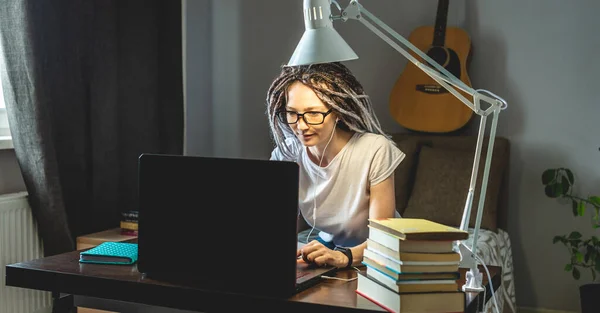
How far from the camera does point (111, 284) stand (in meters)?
1.38

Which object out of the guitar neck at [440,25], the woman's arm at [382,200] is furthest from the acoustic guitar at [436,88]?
the woman's arm at [382,200]

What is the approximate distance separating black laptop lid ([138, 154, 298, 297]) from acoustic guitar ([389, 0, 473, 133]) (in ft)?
6.26

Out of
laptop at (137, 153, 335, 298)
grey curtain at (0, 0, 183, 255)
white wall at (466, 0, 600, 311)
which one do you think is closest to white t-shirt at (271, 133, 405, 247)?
laptop at (137, 153, 335, 298)

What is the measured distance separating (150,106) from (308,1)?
179 cm

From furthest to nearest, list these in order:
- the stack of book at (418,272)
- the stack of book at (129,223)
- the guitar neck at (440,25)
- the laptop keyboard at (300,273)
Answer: the guitar neck at (440,25) → the stack of book at (129,223) → the laptop keyboard at (300,273) → the stack of book at (418,272)

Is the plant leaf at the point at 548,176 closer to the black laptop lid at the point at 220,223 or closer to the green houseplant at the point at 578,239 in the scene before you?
the green houseplant at the point at 578,239

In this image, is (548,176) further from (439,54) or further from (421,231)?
Result: (421,231)

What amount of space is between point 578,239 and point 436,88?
0.87 meters

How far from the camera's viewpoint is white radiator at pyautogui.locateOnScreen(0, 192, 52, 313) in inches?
95.2

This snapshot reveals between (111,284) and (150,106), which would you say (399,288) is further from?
(150,106)

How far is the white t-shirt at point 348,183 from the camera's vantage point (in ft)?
5.89

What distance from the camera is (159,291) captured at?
1.35 meters

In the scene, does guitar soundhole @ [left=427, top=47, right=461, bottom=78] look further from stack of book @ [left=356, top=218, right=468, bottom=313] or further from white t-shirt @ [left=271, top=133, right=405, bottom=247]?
stack of book @ [left=356, top=218, right=468, bottom=313]

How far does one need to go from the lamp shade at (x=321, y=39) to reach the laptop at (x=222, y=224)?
319 mm
